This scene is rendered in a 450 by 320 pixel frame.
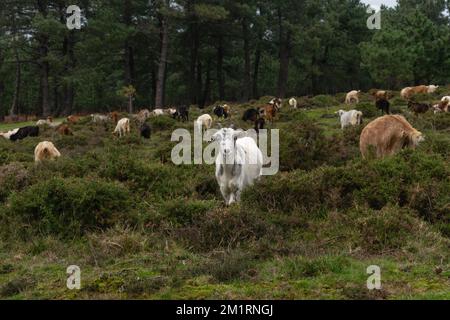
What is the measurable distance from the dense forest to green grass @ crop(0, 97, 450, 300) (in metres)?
27.1

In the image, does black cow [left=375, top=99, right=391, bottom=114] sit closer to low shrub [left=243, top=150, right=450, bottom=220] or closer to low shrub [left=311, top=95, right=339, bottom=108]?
low shrub [left=311, top=95, right=339, bottom=108]

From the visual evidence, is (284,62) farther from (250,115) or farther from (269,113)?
(269,113)

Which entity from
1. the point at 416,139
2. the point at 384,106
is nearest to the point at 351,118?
the point at 384,106

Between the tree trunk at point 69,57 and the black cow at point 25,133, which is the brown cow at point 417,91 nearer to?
the black cow at point 25,133

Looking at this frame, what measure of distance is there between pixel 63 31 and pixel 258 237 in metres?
34.2

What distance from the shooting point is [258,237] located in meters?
8.60

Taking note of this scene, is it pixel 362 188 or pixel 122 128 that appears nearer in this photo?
pixel 362 188

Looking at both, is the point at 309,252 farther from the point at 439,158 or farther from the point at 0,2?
the point at 0,2

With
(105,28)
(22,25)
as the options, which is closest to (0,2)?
(22,25)

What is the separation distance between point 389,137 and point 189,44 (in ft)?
114

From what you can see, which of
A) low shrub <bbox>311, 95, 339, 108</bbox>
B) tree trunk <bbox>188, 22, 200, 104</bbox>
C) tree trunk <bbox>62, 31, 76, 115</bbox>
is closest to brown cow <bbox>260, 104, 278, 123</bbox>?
low shrub <bbox>311, 95, 339, 108</bbox>

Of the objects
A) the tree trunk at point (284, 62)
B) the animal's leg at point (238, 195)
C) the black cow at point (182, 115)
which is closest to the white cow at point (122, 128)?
the black cow at point (182, 115)

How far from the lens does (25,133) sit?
2505 centimetres

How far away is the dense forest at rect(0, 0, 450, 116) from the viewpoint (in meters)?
40.6
